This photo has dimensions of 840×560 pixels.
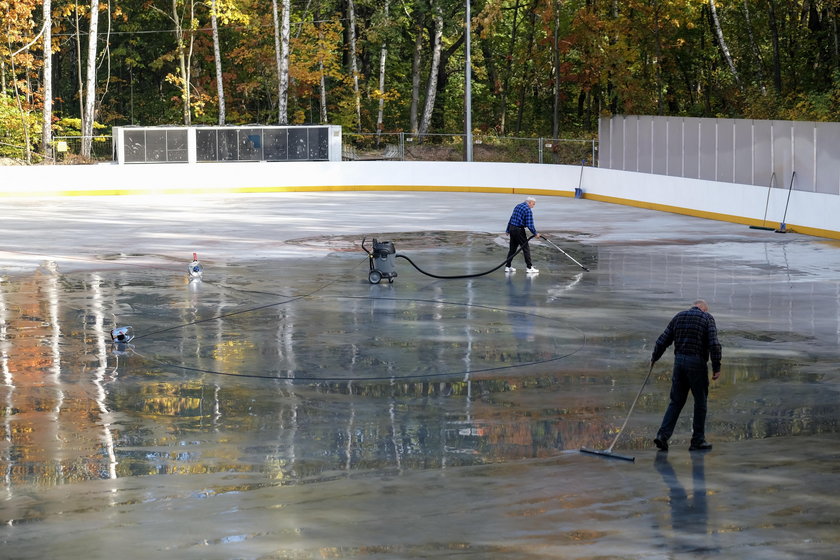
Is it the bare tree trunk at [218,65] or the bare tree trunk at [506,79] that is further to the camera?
the bare tree trunk at [506,79]

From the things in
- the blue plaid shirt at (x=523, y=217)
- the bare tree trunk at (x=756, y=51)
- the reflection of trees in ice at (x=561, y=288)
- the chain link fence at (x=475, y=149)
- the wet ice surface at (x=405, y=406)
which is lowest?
the wet ice surface at (x=405, y=406)

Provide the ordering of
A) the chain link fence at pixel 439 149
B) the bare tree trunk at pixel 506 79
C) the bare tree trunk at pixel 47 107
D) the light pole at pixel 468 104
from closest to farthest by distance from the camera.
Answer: the light pole at pixel 468 104, the chain link fence at pixel 439 149, the bare tree trunk at pixel 47 107, the bare tree trunk at pixel 506 79

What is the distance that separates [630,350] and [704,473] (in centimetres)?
665

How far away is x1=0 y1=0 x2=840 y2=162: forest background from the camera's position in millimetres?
52844

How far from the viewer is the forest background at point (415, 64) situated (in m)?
52.8

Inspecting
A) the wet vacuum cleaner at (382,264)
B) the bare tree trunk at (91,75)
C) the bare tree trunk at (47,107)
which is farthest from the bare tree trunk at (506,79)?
the wet vacuum cleaner at (382,264)

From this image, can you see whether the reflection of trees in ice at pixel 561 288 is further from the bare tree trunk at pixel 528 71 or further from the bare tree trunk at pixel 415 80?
the bare tree trunk at pixel 415 80

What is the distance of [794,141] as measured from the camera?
34.9 metres

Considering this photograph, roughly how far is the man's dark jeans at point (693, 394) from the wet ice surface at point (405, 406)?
299mm

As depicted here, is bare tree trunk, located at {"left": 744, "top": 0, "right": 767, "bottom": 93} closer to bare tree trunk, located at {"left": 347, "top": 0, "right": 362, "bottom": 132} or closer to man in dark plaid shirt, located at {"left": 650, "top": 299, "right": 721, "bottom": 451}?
bare tree trunk, located at {"left": 347, "top": 0, "right": 362, "bottom": 132}

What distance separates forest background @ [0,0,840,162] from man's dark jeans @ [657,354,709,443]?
3400 cm

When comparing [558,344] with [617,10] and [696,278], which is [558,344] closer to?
[696,278]

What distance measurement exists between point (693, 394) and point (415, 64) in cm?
5246

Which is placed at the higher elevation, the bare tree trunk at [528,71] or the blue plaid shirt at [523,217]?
the bare tree trunk at [528,71]
